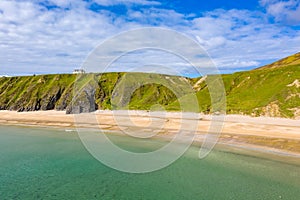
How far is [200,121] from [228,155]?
22598 millimetres

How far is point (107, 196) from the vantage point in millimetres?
20875

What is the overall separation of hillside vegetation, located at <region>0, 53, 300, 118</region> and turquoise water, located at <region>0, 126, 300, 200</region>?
2980 centimetres

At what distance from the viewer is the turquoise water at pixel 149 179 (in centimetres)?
2117

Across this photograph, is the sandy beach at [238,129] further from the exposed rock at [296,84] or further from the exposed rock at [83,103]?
the exposed rock at [83,103]

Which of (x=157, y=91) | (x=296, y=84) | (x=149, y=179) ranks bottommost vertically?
(x=149, y=179)

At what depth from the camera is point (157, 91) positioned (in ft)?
313

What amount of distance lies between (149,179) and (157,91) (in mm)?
71248

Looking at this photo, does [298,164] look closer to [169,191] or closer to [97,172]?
[169,191]

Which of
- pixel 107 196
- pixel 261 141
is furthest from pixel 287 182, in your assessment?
pixel 107 196

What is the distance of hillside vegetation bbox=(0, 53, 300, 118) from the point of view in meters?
57.6

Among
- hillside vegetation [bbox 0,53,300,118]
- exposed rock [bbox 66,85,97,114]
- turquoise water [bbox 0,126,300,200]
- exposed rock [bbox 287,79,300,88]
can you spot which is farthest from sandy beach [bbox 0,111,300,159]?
exposed rock [bbox 66,85,97,114]

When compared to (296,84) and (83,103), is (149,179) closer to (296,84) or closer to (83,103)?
(296,84)

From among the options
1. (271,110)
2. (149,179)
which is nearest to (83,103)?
(271,110)

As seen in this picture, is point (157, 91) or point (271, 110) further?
point (157, 91)
